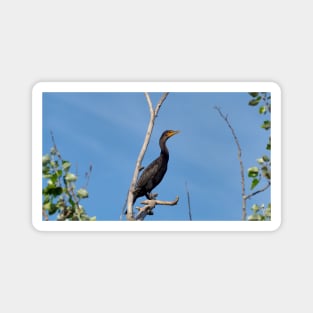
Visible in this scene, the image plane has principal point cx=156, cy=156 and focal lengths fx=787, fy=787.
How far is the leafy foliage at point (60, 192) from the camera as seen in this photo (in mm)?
3904

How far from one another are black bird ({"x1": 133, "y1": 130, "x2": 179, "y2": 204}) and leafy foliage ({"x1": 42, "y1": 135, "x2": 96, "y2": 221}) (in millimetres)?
276

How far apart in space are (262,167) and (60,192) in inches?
40.4

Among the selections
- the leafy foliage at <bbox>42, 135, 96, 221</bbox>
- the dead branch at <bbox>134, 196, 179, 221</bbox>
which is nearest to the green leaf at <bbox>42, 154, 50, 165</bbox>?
the leafy foliage at <bbox>42, 135, 96, 221</bbox>

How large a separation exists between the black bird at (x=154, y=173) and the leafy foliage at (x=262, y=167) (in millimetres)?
433

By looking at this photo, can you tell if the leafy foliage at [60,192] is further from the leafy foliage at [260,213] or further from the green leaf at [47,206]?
the leafy foliage at [260,213]

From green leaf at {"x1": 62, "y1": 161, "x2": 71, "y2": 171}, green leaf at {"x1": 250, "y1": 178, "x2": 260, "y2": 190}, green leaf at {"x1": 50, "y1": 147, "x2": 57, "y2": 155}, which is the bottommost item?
green leaf at {"x1": 250, "y1": 178, "x2": 260, "y2": 190}

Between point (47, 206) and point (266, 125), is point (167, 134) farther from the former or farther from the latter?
point (47, 206)

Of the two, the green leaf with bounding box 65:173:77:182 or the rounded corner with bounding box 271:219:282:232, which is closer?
the rounded corner with bounding box 271:219:282:232

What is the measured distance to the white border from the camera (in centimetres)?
386

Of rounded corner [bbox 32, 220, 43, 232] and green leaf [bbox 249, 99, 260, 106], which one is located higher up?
green leaf [bbox 249, 99, 260, 106]

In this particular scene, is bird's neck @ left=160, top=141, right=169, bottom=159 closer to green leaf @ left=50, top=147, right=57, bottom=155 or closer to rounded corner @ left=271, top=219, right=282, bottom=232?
green leaf @ left=50, top=147, right=57, bottom=155
